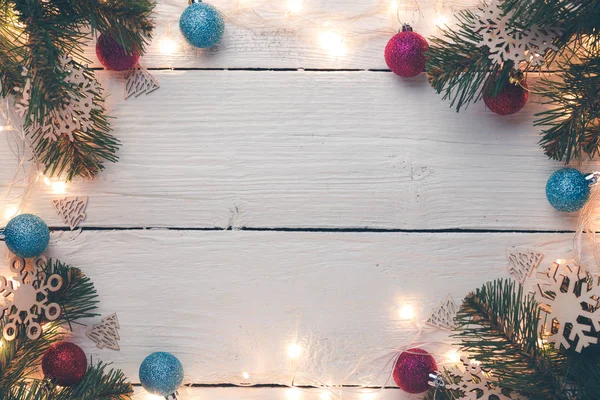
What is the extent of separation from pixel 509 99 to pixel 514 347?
16.0 inches

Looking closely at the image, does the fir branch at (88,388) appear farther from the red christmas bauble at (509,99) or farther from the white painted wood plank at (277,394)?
the red christmas bauble at (509,99)

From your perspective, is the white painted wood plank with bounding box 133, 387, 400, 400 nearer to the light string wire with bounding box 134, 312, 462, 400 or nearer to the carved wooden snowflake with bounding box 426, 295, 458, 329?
the light string wire with bounding box 134, 312, 462, 400

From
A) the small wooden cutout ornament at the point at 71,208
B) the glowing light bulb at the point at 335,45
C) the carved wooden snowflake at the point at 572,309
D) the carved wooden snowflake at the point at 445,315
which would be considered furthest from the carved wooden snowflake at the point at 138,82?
Answer: the carved wooden snowflake at the point at 572,309

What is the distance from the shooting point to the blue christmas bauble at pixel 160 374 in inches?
39.9

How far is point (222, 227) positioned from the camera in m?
1.07

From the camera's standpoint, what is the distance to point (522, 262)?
1054 mm

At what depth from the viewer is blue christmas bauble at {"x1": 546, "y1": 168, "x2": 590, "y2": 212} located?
39.4 inches

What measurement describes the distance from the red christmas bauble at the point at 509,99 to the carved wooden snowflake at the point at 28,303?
0.79 meters

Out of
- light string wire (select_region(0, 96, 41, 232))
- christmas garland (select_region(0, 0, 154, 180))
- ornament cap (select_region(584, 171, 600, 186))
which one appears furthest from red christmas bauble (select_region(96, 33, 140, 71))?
ornament cap (select_region(584, 171, 600, 186))

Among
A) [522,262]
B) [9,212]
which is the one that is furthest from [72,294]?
[522,262]

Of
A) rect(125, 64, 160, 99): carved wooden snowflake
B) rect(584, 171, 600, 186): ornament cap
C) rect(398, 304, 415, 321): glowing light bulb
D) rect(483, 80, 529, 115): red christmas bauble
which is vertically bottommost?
rect(398, 304, 415, 321): glowing light bulb

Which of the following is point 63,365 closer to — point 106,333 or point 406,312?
Result: point 106,333

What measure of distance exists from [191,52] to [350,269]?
18.9 inches

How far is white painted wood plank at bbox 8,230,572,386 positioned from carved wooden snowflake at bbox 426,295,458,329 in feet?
0.07
